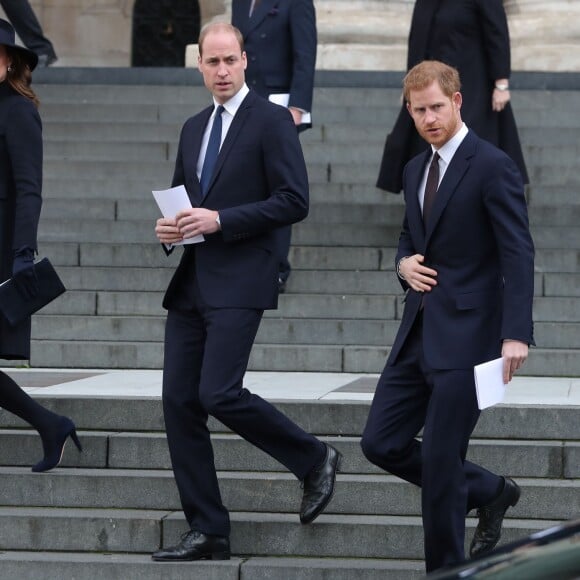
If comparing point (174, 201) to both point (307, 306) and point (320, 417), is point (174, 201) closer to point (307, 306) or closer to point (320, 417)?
point (320, 417)

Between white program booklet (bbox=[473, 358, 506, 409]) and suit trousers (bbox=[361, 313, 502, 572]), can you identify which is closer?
white program booklet (bbox=[473, 358, 506, 409])

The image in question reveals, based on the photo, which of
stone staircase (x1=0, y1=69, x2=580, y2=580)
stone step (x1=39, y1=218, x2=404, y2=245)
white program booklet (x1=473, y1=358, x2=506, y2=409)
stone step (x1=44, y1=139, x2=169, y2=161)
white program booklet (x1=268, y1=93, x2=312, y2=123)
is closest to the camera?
white program booklet (x1=473, y1=358, x2=506, y2=409)

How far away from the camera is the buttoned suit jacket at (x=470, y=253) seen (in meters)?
5.54

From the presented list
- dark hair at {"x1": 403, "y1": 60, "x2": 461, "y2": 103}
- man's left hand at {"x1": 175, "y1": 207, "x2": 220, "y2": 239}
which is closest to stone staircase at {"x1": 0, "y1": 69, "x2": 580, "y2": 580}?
man's left hand at {"x1": 175, "y1": 207, "x2": 220, "y2": 239}

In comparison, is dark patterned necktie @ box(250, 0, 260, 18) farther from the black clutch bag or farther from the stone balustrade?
the stone balustrade

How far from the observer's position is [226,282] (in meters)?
6.15

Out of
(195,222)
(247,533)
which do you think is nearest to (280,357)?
(247,533)

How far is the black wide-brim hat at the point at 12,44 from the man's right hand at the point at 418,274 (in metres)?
2.03

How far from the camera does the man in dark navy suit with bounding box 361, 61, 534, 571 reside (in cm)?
550

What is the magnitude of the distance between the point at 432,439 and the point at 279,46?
462cm

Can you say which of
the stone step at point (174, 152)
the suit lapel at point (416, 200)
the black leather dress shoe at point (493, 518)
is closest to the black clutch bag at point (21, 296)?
the suit lapel at point (416, 200)

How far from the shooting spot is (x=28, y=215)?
22.1ft

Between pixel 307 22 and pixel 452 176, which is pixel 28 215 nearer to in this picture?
pixel 452 176

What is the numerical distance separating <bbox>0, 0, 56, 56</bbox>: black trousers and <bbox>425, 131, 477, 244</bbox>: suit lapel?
9.13 metres
